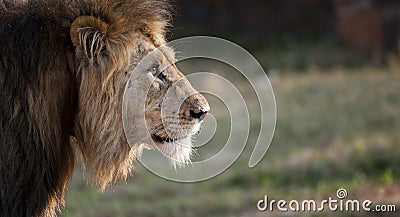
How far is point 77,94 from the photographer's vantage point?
4.19m

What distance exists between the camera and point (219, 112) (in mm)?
11594

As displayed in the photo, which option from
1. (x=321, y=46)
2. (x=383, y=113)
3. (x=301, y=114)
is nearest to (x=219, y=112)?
(x=301, y=114)

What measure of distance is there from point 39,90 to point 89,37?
31cm

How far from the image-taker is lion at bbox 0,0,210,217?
159 inches

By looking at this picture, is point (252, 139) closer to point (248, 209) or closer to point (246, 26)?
point (248, 209)

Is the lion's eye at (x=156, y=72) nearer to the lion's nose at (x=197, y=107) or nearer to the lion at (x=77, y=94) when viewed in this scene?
the lion at (x=77, y=94)

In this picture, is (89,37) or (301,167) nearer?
(89,37)

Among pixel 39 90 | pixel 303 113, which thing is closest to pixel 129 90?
pixel 39 90

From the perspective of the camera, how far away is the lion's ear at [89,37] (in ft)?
13.4

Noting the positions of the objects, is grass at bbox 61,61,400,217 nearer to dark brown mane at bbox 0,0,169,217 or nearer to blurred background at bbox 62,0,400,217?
blurred background at bbox 62,0,400,217

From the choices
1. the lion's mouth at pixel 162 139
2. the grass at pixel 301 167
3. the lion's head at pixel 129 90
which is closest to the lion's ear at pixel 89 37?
the lion's head at pixel 129 90

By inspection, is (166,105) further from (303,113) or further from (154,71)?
(303,113)

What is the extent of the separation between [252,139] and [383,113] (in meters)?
1.39

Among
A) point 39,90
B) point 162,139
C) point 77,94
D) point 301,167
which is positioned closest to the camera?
point 39,90
